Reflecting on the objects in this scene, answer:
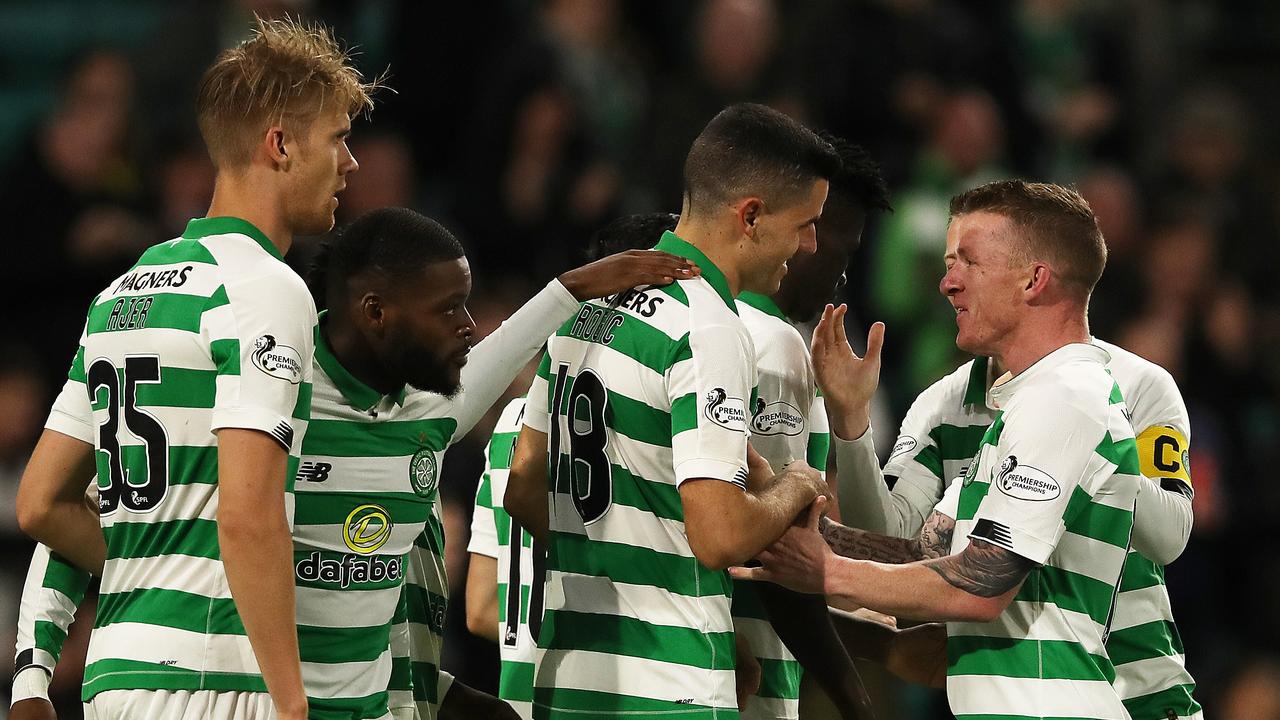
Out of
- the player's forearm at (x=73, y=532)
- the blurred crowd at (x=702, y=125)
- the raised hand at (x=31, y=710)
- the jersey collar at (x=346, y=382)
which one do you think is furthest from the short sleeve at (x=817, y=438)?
the blurred crowd at (x=702, y=125)

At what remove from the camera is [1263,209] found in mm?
10602

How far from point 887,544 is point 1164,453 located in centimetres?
86

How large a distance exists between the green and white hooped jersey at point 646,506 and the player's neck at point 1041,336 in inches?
28.9

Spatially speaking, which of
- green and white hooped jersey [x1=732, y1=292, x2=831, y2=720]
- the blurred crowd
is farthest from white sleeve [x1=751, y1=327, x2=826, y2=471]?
the blurred crowd

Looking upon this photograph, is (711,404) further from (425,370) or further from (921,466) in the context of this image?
(921,466)

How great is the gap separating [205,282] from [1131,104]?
9.19 metres

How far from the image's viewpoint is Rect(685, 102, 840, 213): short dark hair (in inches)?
159

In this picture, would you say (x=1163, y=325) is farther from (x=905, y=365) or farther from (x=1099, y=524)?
(x=1099, y=524)

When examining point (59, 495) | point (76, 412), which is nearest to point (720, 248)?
point (76, 412)

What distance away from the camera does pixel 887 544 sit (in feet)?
14.6

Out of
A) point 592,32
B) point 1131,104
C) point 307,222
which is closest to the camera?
point 307,222

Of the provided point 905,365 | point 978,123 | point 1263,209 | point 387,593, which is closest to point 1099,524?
point 387,593

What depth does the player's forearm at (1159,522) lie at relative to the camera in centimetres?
433

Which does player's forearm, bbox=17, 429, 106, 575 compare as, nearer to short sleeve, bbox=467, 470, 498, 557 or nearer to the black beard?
the black beard
